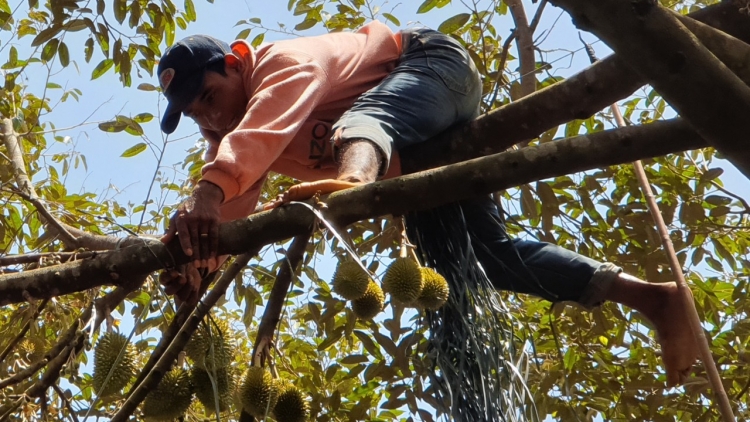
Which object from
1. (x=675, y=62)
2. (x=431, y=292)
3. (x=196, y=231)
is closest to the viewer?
(x=675, y=62)

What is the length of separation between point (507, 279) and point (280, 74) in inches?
31.2

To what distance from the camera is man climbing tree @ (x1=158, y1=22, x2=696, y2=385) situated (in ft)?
5.60

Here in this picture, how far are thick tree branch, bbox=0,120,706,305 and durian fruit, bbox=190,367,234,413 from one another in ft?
0.81

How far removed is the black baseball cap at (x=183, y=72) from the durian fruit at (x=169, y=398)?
773 mm

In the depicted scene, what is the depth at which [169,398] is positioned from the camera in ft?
5.11

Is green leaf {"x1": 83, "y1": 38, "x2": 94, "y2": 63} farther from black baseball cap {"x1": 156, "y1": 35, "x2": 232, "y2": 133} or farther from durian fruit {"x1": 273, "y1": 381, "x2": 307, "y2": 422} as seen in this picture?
durian fruit {"x1": 273, "y1": 381, "x2": 307, "y2": 422}

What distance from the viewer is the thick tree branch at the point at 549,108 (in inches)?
69.4

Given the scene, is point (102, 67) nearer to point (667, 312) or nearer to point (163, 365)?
point (163, 365)

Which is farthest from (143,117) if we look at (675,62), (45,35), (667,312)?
(675,62)

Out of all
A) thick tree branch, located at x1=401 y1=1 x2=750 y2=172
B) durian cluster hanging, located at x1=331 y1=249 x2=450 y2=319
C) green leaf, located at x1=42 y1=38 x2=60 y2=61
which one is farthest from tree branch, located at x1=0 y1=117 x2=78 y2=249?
thick tree branch, located at x1=401 y1=1 x2=750 y2=172

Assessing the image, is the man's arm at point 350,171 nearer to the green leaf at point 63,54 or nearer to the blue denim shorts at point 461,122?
the blue denim shorts at point 461,122

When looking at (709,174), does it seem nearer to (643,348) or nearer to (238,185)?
(643,348)

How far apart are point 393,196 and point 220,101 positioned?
2.72ft

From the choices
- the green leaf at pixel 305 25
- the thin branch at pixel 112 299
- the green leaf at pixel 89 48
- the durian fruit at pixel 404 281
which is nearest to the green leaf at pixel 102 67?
the green leaf at pixel 89 48
